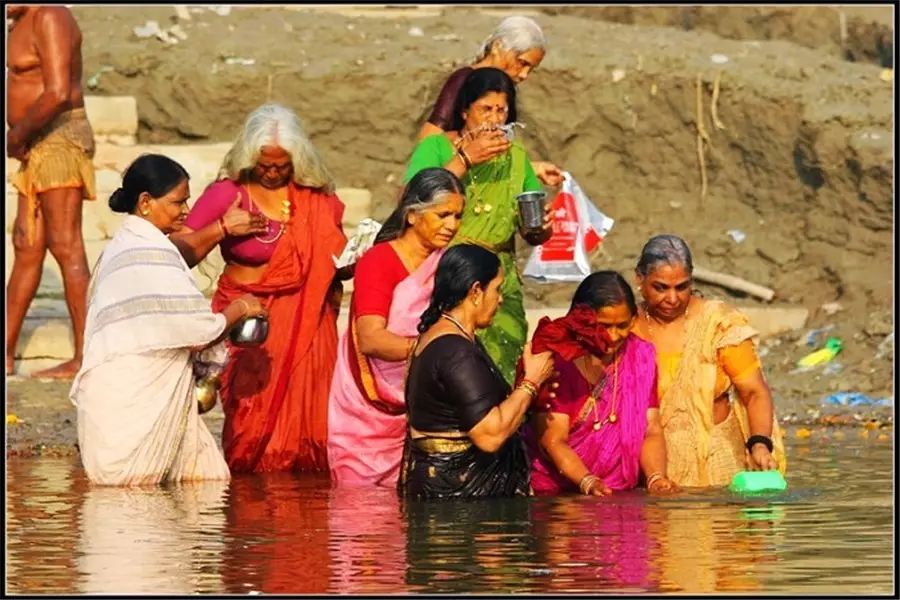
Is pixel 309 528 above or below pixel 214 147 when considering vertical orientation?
below

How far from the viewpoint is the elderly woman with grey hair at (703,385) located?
36.0 feet

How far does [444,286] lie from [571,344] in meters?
0.54

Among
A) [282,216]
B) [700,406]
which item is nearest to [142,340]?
[282,216]

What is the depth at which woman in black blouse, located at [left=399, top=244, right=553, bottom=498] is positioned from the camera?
10047mm

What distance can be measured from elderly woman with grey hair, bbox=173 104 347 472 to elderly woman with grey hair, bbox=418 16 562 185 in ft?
2.13

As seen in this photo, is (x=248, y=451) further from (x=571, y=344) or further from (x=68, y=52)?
(x=68, y=52)

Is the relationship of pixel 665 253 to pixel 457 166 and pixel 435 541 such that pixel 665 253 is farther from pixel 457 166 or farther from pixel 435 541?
pixel 435 541

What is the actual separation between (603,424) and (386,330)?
970mm

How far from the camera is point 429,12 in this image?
20.2 meters

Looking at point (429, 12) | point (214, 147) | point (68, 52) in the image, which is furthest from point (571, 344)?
point (429, 12)

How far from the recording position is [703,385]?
435 inches

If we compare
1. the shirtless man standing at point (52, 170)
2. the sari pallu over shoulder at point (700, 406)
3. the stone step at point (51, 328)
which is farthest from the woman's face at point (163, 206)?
the stone step at point (51, 328)

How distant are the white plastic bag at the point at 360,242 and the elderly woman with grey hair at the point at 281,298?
0.62 feet

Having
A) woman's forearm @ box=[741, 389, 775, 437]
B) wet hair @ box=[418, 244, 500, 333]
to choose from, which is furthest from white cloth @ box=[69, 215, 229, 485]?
woman's forearm @ box=[741, 389, 775, 437]
